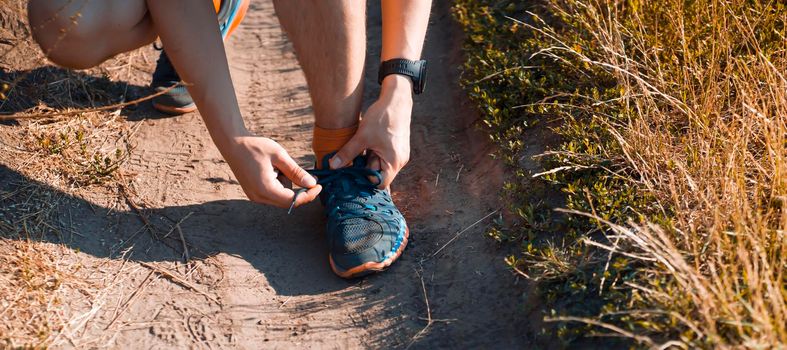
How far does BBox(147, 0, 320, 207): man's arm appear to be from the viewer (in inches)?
94.7

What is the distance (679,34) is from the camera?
301 cm

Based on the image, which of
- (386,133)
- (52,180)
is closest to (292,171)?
(386,133)

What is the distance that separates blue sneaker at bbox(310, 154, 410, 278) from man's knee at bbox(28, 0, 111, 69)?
89cm

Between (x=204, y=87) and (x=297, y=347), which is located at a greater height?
(x=204, y=87)

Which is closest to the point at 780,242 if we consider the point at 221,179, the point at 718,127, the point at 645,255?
the point at 645,255

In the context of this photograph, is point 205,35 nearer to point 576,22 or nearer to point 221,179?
point 221,179

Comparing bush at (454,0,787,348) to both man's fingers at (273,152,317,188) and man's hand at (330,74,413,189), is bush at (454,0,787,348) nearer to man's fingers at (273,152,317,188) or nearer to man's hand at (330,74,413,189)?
man's hand at (330,74,413,189)

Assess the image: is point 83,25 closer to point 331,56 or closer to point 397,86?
point 331,56

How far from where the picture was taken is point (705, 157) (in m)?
2.47

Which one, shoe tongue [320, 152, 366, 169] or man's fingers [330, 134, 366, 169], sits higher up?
man's fingers [330, 134, 366, 169]

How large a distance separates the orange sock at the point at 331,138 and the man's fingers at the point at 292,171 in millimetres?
184

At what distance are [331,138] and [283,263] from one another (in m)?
0.49

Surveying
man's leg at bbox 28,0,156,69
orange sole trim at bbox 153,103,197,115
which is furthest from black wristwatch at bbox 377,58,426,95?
orange sole trim at bbox 153,103,197,115

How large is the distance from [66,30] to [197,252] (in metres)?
0.88
